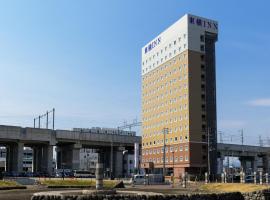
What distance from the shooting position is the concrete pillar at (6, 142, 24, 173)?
118312mm

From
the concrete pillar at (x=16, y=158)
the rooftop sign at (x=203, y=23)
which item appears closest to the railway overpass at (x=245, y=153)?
the rooftop sign at (x=203, y=23)

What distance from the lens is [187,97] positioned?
12012cm

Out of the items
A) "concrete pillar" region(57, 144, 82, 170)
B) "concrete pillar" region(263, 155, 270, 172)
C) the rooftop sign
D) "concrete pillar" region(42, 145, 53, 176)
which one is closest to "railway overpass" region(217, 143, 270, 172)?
"concrete pillar" region(263, 155, 270, 172)

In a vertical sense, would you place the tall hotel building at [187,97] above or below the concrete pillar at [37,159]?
above

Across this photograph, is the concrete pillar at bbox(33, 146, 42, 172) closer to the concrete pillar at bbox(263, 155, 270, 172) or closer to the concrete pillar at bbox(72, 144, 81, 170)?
the concrete pillar at bbox(72, 144, 81, 170)

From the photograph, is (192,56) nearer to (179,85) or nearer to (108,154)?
(179,85)

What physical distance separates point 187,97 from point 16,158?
50.3 m

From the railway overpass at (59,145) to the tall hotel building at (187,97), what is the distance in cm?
1219

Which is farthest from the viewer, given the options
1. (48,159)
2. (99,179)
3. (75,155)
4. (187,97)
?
(75,155)

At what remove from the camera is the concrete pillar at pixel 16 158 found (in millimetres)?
118312

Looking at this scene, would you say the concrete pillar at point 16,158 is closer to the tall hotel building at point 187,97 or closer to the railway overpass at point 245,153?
the tall hotel building at point 187,97

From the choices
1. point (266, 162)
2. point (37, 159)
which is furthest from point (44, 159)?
point (266, 162)

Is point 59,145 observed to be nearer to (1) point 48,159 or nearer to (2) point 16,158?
(1) point 48,159

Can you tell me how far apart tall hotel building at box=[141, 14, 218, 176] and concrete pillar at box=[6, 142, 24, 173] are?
118 ft
